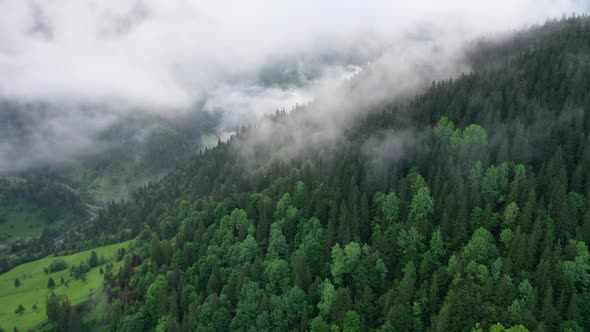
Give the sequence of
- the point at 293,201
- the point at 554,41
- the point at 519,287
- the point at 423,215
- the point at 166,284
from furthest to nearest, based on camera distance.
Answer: the point at 554,41 → the point at 293,201 → the point at 166,284 → the point at 423,215 → the point at 519,287

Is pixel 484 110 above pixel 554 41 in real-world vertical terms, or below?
below

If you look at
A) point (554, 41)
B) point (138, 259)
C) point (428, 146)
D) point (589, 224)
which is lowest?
point (138, 259)

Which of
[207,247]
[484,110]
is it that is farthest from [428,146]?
[207,247]

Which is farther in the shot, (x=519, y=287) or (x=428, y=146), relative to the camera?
(x=428, y=146)

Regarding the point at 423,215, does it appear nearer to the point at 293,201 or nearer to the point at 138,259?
the point at 293,201

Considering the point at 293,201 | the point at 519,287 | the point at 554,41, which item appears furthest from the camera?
the point at 554,41

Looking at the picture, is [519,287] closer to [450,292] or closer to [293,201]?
[450,292]
